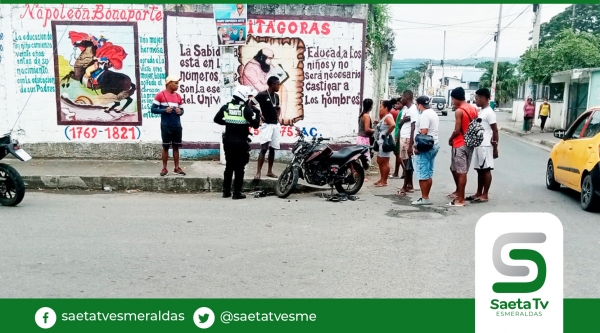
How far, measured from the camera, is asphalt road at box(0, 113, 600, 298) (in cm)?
431

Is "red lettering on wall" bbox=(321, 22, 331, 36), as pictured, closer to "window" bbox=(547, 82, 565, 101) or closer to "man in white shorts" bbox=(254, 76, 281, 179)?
"man in white shorts" bbox=(254, 76, 281, 179)

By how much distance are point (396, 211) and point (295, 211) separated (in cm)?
139

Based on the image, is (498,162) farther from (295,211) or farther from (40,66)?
(40,66)

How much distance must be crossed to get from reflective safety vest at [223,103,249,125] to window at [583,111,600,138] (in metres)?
5.13

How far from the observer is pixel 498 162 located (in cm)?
1298

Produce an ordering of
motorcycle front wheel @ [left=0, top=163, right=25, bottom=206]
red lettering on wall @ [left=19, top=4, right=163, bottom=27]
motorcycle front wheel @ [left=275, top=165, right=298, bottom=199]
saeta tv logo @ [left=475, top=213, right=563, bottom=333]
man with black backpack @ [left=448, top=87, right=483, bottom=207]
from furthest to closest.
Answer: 1. red lettering on wall @ [left=19, top=4, right=163, bottom=27]
2. motorcycle front wheel @ [left=275, top=165, right=298, bottom=199]
3. man with black backpack @ [left=448, top=87, right=483, bottom=207]
4. motorcycle front wheel @ [left=0, top=163, right=25, bottom=206]
5. saeta tv logo @ [left=475, top=213, right=563, bottom=333]

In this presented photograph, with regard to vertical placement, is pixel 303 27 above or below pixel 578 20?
below

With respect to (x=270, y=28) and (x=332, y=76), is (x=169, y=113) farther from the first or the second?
(x=332, y=76)

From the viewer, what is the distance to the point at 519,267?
3781 millimetres

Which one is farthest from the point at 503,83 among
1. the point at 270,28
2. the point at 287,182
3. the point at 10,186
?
the point at 10,186

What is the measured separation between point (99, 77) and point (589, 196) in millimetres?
8649

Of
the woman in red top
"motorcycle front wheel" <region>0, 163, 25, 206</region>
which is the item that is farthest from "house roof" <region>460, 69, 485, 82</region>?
"motorcycle front wheel" <region>0, 163, 25, 206</region>

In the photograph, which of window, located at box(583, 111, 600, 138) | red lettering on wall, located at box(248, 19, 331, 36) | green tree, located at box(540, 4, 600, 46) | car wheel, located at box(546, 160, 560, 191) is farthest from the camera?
green tree, located at box(540, 4, 600, 46)

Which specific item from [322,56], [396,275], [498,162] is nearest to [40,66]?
[322,56]
